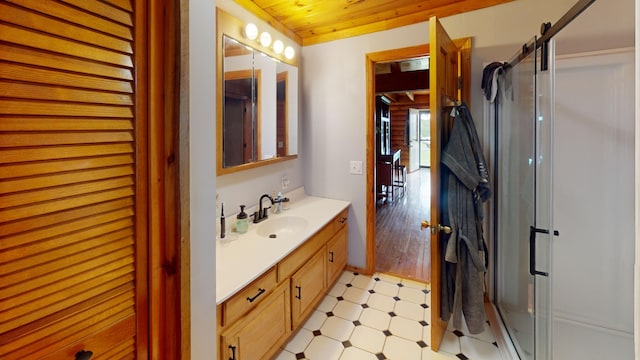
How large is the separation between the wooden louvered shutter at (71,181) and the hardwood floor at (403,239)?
8.65 ft

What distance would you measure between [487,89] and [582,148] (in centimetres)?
74

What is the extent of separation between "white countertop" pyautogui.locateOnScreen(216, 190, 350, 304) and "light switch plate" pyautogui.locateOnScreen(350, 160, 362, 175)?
1.58 feet

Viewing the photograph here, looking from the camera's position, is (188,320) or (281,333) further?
(281,333)

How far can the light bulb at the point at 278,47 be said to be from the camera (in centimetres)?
241

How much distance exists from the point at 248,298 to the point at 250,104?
140 centimetres

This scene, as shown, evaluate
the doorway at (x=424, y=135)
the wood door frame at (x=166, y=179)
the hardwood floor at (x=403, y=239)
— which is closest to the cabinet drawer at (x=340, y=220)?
the hardwood floor at (x=403, y=239)

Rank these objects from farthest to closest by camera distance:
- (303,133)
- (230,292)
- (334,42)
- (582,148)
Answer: (303,133) < (334,42) < (582,148) < (230,292)

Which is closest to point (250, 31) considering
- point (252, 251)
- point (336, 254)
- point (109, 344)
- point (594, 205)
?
point (252, 251)

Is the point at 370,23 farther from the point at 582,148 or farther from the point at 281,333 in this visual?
the point at 281,333

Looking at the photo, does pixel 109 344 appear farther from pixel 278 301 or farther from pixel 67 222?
pixel 278 301

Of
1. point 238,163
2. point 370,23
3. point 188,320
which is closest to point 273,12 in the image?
point 370,23

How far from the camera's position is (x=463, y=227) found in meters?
1.78

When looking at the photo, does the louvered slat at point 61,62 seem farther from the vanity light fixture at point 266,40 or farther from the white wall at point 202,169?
the vanity light fixture at point 266,40

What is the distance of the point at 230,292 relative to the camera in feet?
4.12
